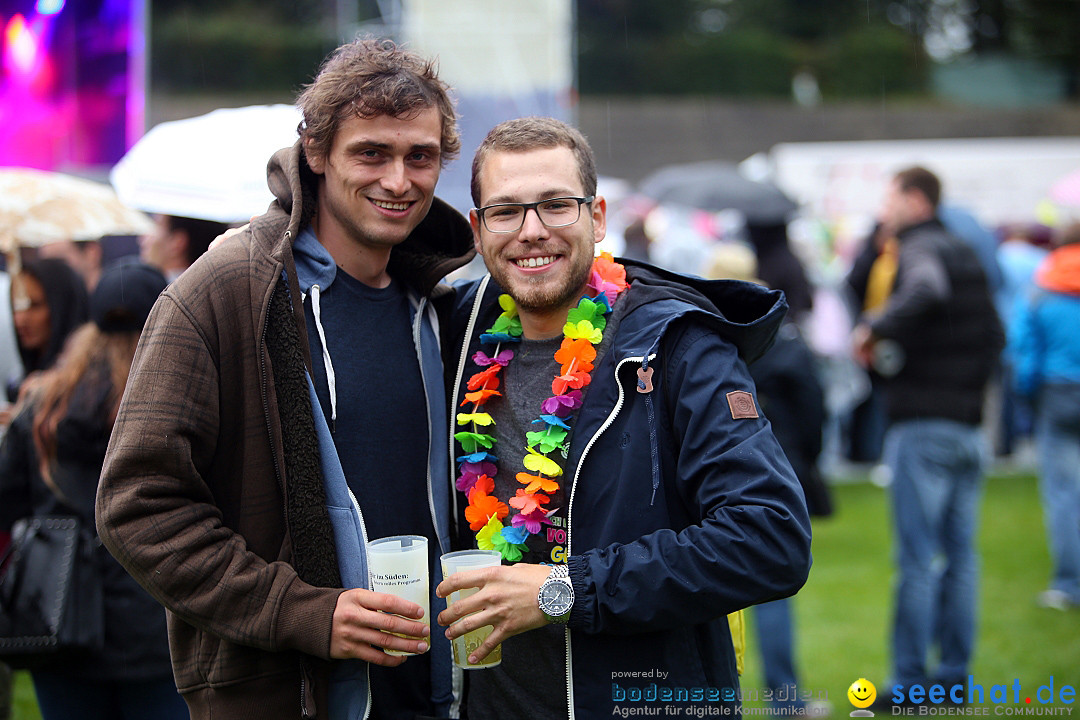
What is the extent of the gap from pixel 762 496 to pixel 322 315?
1156mm

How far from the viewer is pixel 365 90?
241 cm

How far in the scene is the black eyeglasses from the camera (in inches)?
98.9

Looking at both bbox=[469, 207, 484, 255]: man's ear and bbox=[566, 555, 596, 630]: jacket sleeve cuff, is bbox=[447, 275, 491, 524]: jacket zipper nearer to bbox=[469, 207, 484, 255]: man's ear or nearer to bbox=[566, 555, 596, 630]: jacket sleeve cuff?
bbox=[469, 207, 484, 255]: man's ear

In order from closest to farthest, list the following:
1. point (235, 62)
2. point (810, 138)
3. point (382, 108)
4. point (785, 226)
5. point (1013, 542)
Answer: point (382, 108) → point (785, 226) → point (1013, 542) → point (810, 138) → point (235, 62)

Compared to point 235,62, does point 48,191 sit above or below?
below

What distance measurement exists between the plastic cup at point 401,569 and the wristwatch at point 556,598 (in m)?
0.26

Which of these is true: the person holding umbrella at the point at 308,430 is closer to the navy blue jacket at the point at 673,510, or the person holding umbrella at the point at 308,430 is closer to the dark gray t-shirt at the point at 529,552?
the dark gray t-shirt at the point at 529,552

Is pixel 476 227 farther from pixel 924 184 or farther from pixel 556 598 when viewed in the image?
pixel 924 184

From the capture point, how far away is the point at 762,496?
2.20m

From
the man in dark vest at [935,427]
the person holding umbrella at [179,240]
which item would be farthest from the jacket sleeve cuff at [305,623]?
the man in dark vest at [935,427]

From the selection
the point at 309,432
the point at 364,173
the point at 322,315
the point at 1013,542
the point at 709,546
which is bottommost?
the point at 1013,542

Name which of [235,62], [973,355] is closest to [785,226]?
[973,355]

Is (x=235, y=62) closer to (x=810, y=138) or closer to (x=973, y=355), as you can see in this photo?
(x=810, y=138)

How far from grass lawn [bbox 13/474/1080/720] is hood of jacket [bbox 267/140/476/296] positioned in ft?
11.0
